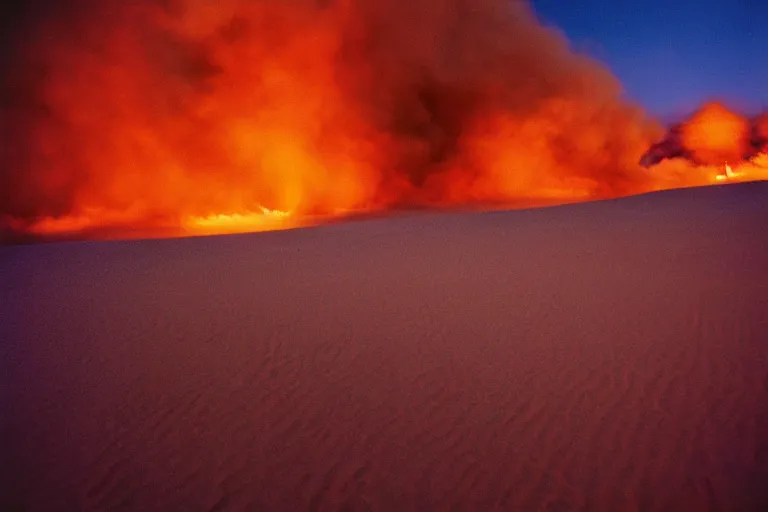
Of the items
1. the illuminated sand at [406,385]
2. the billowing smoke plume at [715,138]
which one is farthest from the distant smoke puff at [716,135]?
the illuminated sand at [406,385]

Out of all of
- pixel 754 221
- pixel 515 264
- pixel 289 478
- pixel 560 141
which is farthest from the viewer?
pixel 560 141

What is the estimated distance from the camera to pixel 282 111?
21.2 m

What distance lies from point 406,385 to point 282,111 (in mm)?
18578

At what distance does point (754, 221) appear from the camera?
31.7 ft

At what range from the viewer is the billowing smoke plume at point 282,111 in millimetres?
19875

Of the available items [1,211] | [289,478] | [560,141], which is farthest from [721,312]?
[1,211]

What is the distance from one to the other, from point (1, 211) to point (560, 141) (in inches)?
932

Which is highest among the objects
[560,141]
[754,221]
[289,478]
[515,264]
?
[560,141]

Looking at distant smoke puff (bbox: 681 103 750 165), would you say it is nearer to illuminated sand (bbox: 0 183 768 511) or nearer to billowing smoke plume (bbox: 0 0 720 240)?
billowing smoke plume (bbox: 0 0 720 240)

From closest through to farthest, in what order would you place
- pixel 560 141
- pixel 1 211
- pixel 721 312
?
pixel 721 312, pixel 1 211, pixel 560 141

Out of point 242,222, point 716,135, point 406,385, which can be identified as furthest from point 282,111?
point 716,135

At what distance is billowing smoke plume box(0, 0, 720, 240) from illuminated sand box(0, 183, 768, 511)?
13.1 m

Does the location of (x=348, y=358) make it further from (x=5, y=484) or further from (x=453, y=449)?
(x=5, y=484)

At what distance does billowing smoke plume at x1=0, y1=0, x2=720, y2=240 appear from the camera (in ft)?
65.2
